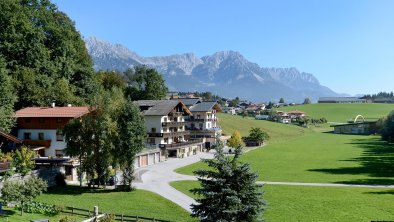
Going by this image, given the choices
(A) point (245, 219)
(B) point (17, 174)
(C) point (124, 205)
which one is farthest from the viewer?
(B) point (17, 174)

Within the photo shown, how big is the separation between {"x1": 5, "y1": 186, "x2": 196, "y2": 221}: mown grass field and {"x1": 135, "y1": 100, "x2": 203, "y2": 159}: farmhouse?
1278 inches

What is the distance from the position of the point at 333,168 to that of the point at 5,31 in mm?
62185

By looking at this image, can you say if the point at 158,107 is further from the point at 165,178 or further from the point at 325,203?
the point at 325,203

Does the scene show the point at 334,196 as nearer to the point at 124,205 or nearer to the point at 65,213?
the point at 124,205

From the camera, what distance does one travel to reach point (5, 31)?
73.1 m

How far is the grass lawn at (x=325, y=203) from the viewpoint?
3906cm

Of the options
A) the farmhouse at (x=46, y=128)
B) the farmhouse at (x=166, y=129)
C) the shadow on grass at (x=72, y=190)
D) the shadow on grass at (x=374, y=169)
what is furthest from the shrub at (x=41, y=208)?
the farmhouse at (x=166, y=129)

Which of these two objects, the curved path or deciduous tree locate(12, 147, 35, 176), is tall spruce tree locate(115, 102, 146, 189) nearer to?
the curved path

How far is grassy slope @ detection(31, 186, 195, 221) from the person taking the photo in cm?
3978

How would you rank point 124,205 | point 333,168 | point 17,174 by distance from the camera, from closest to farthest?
1. point 124,205
2. point 17,174
3. point 333,168

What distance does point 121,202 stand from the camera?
4400 centimetres

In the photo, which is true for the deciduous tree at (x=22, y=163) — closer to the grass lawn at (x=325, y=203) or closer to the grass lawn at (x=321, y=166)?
the grass lawn at (x=325, y=203)

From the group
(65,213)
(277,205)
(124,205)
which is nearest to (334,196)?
(277,205)

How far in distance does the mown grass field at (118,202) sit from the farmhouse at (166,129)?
32473mm
